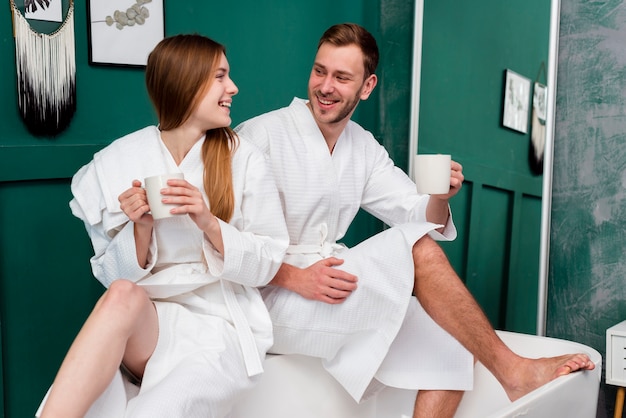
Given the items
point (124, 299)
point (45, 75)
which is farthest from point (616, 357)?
point (45, 75)

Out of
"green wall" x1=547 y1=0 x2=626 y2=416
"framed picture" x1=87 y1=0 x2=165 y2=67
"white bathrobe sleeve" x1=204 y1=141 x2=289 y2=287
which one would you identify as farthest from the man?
"green wall" x1=547 y1=0 x2=626 y2=416

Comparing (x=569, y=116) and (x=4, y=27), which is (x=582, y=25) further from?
(x=4, y=27)

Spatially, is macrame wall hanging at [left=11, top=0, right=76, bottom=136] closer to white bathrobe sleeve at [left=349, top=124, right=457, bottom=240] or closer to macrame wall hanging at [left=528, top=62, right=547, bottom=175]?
white bathrobe sleeve at [left=349, top=124, right=457, bottom=240]

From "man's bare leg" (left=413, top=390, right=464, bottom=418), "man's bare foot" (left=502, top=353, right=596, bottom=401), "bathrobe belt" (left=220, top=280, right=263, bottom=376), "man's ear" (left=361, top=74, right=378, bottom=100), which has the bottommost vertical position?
"man's bare leg" (left=413, top=390, right=464, bottom=418)

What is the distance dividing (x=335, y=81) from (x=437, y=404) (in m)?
0.96

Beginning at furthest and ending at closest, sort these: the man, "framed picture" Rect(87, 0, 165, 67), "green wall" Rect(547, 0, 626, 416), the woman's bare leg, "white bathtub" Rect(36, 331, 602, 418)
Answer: "green wall" Rect(547, 0, 626, 416) < "framed picture" Rect(87, 0, 165, 67) < the man < "white bathtub" Rect(36, 331, 602, 418) < the woman's bare leg

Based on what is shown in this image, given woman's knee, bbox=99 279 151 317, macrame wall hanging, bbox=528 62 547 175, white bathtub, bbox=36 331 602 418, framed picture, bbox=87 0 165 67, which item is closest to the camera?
woman's knee, bbox=99 279 151 317

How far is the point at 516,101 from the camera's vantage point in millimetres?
2955

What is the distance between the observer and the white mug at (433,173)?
195 centimetres

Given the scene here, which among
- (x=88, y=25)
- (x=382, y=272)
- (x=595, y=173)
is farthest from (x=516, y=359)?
(x=88, y=25)

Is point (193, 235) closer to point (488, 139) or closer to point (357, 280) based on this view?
point (357, 280)

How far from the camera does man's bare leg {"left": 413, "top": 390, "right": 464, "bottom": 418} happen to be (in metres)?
2.16

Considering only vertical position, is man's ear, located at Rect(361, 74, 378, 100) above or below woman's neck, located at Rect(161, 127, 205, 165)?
above

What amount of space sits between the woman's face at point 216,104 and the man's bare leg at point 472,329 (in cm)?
62
